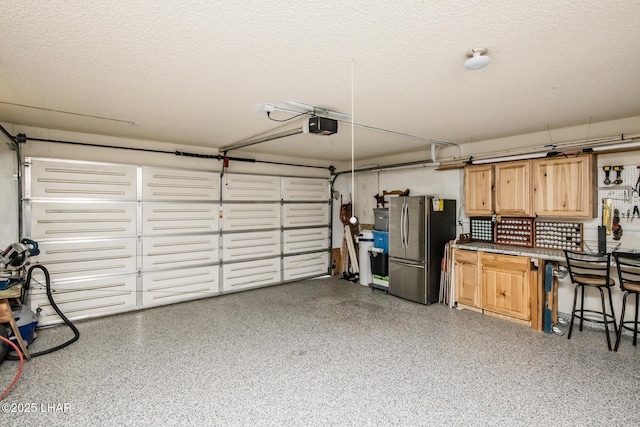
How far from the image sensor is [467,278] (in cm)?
486

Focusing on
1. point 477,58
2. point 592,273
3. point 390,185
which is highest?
point 477,58

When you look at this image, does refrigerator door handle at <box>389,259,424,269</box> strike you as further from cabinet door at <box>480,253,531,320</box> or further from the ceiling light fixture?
the ceiling light fixture

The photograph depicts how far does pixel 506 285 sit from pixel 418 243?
1.36 metres

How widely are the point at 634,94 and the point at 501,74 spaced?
161 cm

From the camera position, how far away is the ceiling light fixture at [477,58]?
2122 millimetres

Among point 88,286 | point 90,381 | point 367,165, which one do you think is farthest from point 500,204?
point 88,286

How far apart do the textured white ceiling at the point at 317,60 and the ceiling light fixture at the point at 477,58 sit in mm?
81

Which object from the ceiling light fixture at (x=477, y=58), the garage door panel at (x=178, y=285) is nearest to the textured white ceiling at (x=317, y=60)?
the ceiling light fixture at (x=477, y=58)

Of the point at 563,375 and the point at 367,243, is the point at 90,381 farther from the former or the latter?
the point at 367,243

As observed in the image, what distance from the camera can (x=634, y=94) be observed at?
3.01m

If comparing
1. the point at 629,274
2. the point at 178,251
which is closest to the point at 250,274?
the point at 178,251

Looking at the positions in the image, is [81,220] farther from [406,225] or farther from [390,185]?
[390,185]

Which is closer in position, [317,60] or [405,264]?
[317,60]

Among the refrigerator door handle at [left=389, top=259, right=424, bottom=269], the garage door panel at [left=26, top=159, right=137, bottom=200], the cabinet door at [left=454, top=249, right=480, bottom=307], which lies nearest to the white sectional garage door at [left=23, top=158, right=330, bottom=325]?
the garage door panel at [left=26, top=159, right=137, bottom=200]
